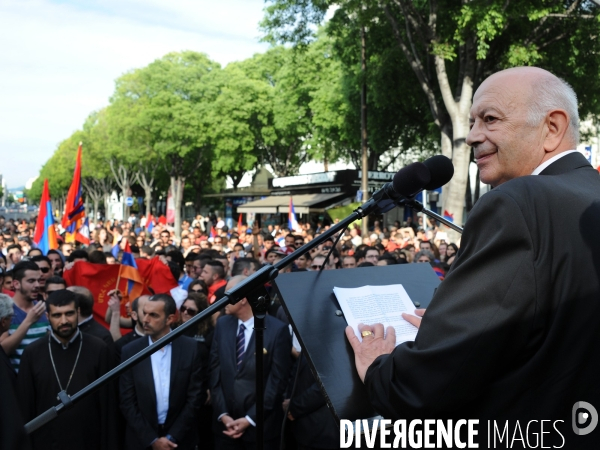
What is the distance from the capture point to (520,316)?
1751 millimetres

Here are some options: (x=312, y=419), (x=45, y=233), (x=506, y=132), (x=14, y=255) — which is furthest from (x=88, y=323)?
(x=45, y=233)

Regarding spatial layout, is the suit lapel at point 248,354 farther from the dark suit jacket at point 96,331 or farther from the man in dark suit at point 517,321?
the man in dark suit at point 517,321

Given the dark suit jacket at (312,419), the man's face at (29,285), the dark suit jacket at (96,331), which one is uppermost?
the man's face at (29,285)

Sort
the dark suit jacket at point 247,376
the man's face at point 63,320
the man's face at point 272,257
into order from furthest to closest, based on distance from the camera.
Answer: the man's face at point 272,257 < the dark suit jacket at point 247,376 < the man's face at point 63,320

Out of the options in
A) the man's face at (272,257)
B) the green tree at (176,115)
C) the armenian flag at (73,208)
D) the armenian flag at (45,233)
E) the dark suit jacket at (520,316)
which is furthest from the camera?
the green tree at (176,115)

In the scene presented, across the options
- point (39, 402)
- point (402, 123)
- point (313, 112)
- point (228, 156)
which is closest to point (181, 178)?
point (228, 156)

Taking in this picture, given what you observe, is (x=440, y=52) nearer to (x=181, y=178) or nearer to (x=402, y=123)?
(x=402, y=123)

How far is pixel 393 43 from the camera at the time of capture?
2328 centimetres

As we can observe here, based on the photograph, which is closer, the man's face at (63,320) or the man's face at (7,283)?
the man's face at (63,320)

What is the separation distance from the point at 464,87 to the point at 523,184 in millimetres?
17961

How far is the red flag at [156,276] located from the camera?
34.1 ft

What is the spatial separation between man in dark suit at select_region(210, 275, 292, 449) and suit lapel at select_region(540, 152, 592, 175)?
377cm

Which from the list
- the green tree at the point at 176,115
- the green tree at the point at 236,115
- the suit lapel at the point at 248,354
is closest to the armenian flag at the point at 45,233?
the suit lapel at the point at 248,354

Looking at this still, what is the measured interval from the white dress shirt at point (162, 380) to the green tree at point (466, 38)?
13321 millimetres
